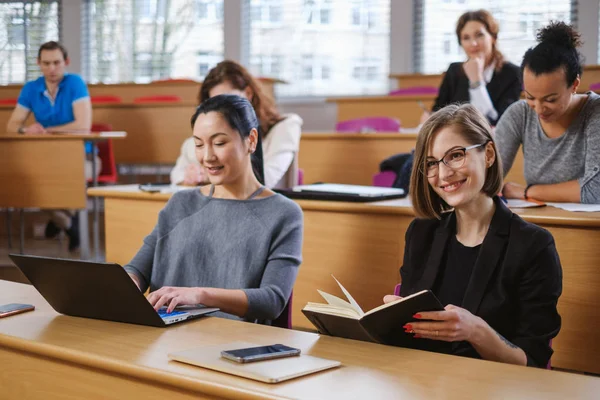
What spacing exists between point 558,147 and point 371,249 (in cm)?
70

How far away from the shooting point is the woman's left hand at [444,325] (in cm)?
137

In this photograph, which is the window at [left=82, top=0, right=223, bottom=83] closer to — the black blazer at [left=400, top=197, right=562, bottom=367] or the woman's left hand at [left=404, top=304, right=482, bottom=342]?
the black blazer at [left=400, top=197, right=562, bottom=367]

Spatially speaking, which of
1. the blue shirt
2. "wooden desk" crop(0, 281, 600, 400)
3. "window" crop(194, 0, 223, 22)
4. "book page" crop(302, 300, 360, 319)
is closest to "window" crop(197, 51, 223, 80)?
"window" crop(194, 0, 223, 22)

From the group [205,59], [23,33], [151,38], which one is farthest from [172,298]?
[23,33]

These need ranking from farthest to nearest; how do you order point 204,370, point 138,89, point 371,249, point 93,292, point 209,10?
point 209,10, point 138,89, point 371,249, point 93,292, point 204,370

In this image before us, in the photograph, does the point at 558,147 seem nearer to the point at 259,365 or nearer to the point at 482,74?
the point at 482,74

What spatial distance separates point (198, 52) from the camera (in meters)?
8.88

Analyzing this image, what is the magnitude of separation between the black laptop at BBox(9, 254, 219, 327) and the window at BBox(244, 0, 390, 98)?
22.5 ft

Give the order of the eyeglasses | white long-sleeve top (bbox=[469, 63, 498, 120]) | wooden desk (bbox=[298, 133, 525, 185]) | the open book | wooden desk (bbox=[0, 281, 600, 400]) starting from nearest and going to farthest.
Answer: wooden desk (bbox=[0, 281, 600, 400]), the open book, the eyeglasses, white long-sleeve top (bbox=[469, 63, 498, 120]), wooden desk (bbox=[298, 133, 525, 185])

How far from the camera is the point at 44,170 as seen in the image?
15.9ft

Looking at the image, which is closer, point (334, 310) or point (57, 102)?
point (334, 310)

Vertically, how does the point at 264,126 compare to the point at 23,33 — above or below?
below

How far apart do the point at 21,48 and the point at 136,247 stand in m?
7.04

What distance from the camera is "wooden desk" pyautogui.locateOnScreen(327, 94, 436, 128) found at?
6.16 meters
